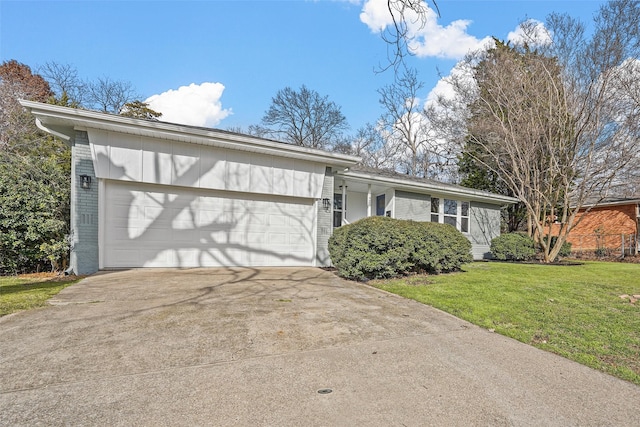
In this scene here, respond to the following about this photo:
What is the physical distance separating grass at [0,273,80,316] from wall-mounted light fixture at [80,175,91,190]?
6.54ft

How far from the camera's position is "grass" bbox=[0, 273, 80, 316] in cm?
428

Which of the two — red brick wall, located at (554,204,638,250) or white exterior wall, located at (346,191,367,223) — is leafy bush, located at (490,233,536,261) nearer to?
white exterior wall, located at (346,191,367,223)

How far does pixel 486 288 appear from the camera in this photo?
6.32m

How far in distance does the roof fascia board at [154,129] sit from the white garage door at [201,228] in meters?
1.29

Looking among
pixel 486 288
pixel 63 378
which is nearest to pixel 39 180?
pixel 63 378

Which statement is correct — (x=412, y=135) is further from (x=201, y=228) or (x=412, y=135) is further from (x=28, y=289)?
(x=28, y=289)

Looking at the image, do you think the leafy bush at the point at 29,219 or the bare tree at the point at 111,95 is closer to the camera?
the leafy bush at the point at 29,219

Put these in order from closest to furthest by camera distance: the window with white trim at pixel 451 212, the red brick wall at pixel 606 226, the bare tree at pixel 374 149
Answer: the window with white trim at pixel 451 212 < the red brick wall at pixel 606 226 < the bare tree at pixel 374 149

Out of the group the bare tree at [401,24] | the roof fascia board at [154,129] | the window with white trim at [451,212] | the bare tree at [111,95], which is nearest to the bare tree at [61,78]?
the bare tree at [111,95]

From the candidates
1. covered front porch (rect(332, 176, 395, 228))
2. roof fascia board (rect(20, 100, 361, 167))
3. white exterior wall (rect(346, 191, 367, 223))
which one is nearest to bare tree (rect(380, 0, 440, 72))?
roof fascia board (rect(20, 100, 361, 167))

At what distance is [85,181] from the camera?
7.04 meters

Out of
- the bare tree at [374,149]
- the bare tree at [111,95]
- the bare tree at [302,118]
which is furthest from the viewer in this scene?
the bare tree at [374,149]

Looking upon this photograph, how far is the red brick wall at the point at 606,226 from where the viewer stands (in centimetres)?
1747

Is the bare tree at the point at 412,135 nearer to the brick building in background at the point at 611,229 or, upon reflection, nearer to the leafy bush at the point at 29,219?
the brick building in background at the point at 611,229
